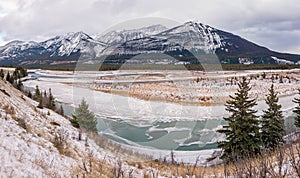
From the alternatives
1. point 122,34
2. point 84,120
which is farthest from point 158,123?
point 122,34

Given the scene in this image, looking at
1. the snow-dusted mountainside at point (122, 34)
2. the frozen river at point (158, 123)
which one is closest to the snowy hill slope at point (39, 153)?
the snow-dusted mountainside at point (122, 34)

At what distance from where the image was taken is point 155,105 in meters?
32.5

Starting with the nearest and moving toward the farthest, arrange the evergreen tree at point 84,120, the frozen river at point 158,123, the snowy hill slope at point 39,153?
the snowy hill slope at point 39,153
the evergreen tree at point 84,120
the frozen river at point 158,123

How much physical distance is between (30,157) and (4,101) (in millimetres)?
4531

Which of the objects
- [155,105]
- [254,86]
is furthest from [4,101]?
[254,86]

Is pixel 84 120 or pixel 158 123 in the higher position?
pixel 84 120

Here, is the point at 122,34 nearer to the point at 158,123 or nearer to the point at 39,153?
the point at 39,153

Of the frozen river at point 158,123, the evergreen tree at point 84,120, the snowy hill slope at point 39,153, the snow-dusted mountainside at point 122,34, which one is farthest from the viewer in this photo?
the frozen river at point 158,123

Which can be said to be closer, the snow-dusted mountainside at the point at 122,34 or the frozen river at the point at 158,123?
the snow-dusted mountainside at the point at 122,34

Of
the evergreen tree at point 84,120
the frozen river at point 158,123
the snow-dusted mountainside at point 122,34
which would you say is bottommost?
the frozen river at point 158,123

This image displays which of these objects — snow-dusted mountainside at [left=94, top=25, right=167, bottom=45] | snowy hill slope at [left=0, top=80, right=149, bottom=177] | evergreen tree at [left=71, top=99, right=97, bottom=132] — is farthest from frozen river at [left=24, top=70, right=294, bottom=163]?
snowy hill slope at [left=0, top=80, right=149, bottom=177]

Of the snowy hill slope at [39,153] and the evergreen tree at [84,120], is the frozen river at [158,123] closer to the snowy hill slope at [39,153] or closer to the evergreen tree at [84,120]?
the evergreen tree at [84,120]

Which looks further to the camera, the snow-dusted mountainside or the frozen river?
the frozen river

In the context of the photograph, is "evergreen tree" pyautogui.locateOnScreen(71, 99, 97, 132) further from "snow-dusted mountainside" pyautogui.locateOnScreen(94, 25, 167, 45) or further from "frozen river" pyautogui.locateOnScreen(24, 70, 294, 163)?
"snow-dusted mountainside" pyautogui.locateOnScreen(94, 25, 167, 45)
